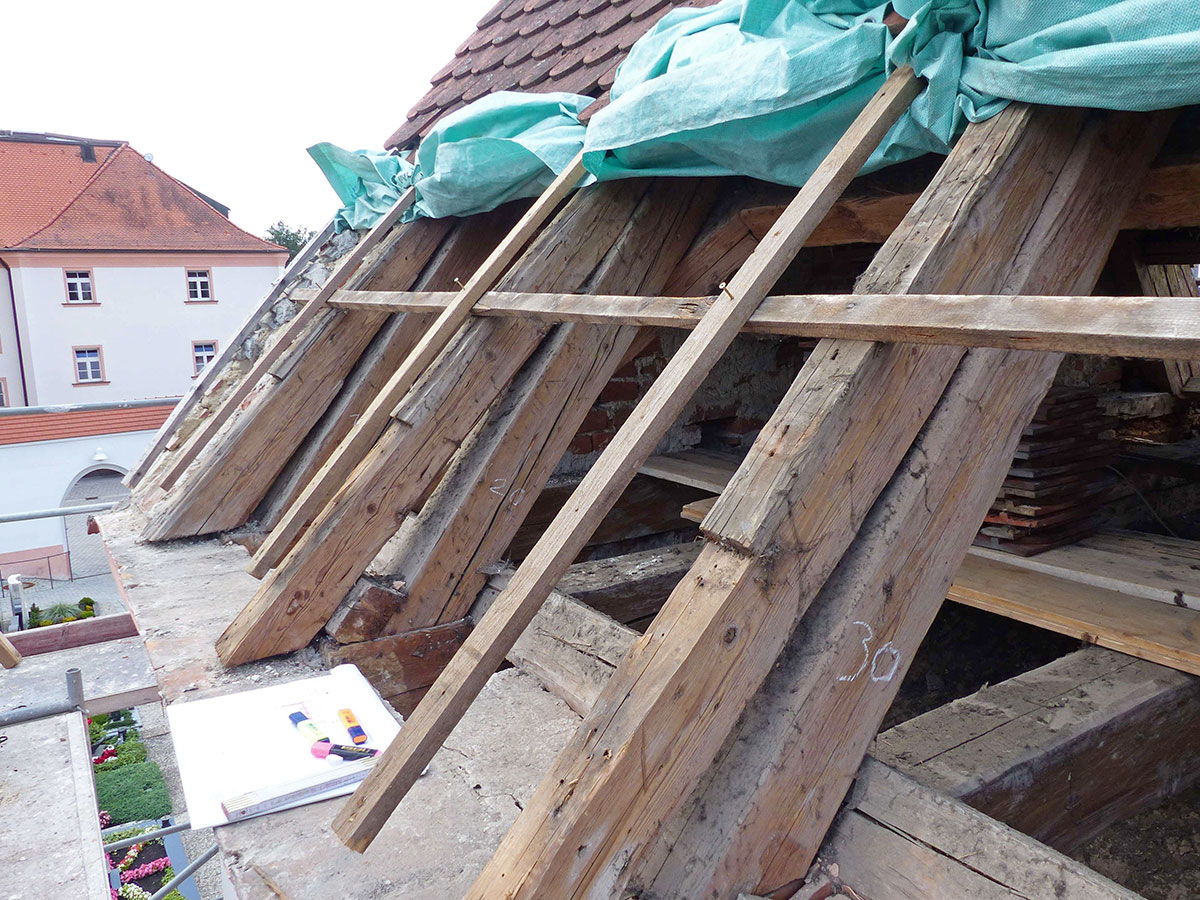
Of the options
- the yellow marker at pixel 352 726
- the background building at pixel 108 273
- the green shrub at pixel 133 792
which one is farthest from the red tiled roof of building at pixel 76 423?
the yellow marker at pixel 352 726

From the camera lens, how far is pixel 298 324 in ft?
12.0

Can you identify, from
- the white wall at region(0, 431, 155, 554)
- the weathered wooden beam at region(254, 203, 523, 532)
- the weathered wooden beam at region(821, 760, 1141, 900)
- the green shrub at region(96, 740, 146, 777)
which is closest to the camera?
the weathered wooden beam at region(821, 760, 1141, 900)

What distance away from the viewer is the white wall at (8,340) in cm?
2297

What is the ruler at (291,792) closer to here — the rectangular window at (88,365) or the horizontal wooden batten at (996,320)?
the horizontal wooden batten at (996,320)

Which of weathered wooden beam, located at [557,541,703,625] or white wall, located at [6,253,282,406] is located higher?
weathered wooden beam, located at [557,541,703,625]

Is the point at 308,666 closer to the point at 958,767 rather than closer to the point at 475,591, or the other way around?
the point at 475,591

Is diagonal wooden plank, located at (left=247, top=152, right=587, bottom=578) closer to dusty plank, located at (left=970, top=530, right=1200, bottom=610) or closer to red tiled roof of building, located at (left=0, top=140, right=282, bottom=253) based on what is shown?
dusty plank, located at (left=970, top=530, right=1200, bottom=610)

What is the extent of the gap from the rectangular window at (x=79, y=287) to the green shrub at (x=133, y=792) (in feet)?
53.7

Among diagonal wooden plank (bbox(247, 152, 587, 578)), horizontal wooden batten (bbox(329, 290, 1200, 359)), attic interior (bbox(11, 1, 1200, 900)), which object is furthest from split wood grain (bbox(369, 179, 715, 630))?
horizontal wooden batten (bbox(329, 290, 1200, 359))

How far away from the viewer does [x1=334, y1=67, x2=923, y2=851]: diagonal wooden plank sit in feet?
5.04

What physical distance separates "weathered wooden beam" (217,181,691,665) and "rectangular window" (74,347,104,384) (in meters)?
25.1

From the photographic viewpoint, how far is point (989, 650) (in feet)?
11.9

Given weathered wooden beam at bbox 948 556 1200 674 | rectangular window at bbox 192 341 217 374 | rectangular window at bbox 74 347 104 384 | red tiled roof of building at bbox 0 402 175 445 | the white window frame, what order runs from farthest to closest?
rectangular window at bbox 192 341 217 374
rectangular window at bbox 74 347 104 384
the white window frame
red tiled roof of building at bbox 0 402 175 445
weathered wooden beam at bbox 948 556 1200 674

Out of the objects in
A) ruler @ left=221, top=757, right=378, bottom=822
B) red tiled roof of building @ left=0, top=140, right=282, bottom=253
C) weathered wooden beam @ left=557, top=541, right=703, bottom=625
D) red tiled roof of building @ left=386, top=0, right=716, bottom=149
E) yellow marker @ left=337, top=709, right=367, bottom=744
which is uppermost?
red tiled roof of building @ left=386, top=0, right=716, bottom=149
